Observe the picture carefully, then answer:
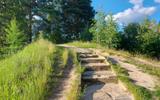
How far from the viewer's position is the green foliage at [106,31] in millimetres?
25078

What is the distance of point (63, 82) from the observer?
729 cm

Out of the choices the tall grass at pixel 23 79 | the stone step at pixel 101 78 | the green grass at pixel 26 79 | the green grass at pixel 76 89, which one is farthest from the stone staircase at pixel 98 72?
the tall grass at pixel 23 79

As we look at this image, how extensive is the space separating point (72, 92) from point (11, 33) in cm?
1858

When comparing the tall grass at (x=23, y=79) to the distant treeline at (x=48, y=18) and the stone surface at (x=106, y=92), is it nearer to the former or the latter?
the stone surface at (x=106, y=92)

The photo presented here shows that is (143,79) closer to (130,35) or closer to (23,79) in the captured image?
(23,79)

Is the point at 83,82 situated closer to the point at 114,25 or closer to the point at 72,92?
the point at 72,92

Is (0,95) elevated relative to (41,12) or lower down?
lower down

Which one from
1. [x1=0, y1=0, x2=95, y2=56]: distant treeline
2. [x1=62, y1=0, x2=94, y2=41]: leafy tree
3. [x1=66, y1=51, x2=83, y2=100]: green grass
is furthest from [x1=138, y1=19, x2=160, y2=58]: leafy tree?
[x1=66, y1=51, x2=83, y2=100]: green grass

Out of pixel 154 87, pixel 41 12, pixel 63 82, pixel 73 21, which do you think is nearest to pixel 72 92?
pixel 63 82

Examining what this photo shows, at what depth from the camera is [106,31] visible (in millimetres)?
25203

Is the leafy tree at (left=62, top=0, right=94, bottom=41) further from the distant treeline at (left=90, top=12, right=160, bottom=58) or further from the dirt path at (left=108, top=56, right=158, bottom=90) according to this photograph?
the dirt path at (left=108, top=56, right=158, bottom=90)

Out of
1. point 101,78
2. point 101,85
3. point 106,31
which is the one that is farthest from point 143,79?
point 106,31

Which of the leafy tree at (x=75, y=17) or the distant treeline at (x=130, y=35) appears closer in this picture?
the distant treeline at (x=130, y=35)

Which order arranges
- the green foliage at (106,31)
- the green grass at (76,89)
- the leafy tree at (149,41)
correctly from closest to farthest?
the green grass at (76,89), the green foliage at (106,31), the leafy tree at (149,41)
